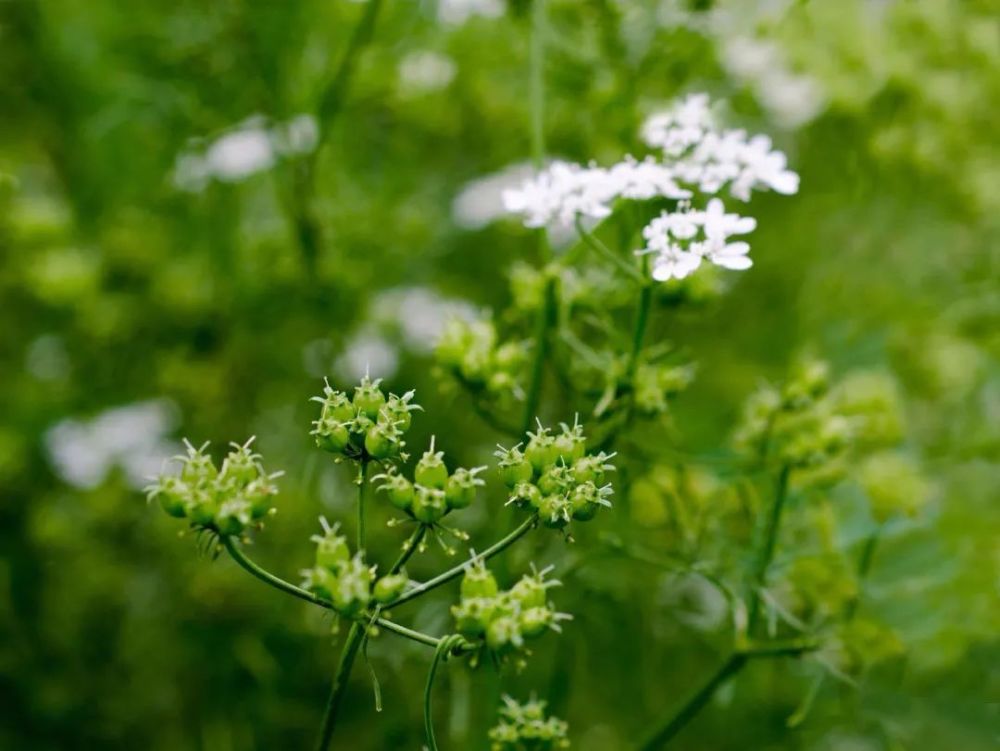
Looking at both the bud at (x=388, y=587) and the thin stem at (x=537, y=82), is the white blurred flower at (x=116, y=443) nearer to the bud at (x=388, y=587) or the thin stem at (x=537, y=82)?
the thin stem at (x=537, y=82)

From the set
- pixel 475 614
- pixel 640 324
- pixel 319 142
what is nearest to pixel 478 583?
pixel 475 614

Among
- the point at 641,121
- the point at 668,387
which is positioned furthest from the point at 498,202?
the point at 668,387

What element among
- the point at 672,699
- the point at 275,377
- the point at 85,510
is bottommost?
the point at 672,699

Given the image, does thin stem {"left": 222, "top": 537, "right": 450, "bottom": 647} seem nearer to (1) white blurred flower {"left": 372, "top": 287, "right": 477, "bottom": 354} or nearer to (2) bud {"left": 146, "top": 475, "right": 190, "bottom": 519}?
(2) bud {"left": 146, "top": 475, "right": 190, "bottom": 519}

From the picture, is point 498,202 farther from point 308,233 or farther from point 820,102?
point 820,102

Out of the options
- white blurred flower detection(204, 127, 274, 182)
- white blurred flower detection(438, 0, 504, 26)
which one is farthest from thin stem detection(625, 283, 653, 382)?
white blurred flower detection(204, 127, 274, 182)

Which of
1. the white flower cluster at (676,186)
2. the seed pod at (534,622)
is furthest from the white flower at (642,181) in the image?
the seed pod at (534,622)
